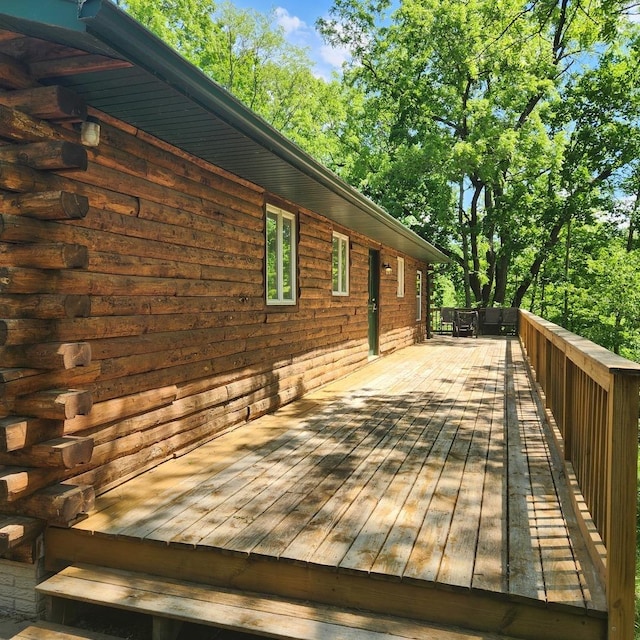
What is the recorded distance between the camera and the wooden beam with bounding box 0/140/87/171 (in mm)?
2729

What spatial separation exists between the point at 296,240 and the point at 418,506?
13.4ft

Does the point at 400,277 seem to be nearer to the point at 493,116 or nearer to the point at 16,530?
the point at 493,116

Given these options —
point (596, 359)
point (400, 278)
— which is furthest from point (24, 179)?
point (400, 278)

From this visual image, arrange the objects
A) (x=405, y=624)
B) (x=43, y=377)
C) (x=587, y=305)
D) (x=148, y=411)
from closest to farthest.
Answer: (x=405, y=624) < (x=43, y=377) < (x=148, y=411) < (x=587, y=305)

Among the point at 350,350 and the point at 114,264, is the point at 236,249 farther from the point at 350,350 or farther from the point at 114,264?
the point at 350,350

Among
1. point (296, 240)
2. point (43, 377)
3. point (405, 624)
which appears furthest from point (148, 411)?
point (296, 240)

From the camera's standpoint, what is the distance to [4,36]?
258 cm

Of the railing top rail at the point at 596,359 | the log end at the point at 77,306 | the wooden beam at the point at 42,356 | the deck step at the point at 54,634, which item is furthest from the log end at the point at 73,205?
the railing top rail at the point at 596,359

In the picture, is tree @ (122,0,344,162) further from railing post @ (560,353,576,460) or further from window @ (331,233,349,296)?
railing post @ (560,353,576,460)

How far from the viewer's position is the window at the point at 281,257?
602 cm

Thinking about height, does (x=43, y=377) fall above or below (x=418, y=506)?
above

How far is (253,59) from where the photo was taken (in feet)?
78.2

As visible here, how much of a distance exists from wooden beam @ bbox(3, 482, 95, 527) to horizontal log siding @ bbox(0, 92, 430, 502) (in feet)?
0.31

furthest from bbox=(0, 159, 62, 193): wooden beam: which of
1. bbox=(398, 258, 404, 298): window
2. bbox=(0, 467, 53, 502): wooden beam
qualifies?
bbox=(398, 258, 404, 298): window
